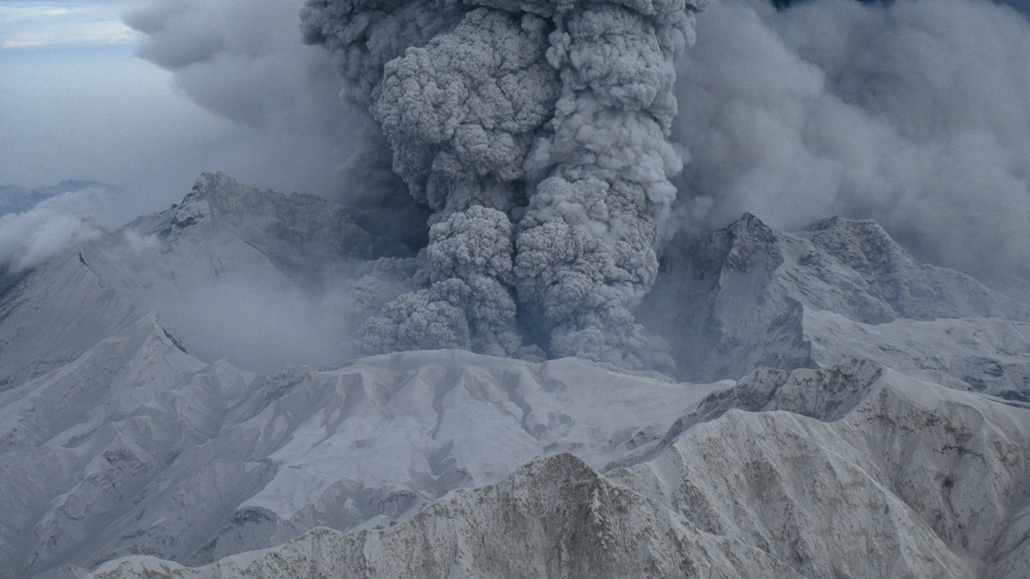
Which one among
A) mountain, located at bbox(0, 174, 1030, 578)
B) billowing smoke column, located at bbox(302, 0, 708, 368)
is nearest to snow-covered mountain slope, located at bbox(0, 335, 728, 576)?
mountain, located at bbox(0, 174, 1030, 578)

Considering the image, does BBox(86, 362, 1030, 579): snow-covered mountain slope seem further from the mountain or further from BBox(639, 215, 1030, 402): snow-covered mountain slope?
BBox(639, 215, 1030, 402): snow-covered mountain slope

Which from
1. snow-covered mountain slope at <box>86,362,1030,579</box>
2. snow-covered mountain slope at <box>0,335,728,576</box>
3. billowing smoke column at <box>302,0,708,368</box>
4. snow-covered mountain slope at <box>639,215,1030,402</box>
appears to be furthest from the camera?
billowing smoke column at <box>302,0,708,368</box>

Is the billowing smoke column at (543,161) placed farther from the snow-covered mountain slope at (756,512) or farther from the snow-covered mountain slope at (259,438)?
the snow-covered mountain slope at (756,512)

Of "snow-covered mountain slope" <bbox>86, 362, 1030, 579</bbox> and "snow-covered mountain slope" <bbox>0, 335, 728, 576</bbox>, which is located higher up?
"snow-covered mountain slope" <bbox>86, 362, 1030, 579</bbox>

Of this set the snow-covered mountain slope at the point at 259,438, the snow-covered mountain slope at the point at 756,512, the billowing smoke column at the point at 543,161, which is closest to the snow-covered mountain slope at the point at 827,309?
the billowing smoke column at the point at 543,161

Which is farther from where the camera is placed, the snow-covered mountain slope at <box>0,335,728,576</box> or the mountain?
the snow-covered mountain slope at <box>0,335,728,576</box>

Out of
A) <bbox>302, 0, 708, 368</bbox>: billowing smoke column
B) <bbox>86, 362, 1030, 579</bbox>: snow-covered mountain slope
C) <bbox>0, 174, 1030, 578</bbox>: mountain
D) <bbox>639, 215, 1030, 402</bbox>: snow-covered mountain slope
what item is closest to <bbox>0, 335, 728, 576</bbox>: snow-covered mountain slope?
<bbox>0, 174, 1030, 578</bbox>: mountain

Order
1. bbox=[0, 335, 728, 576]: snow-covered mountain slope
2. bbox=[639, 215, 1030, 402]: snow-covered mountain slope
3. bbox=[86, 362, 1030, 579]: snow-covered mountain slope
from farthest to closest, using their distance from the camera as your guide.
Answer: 1. bbox=[639, 215, 1030, 402]: snow-covered mountain slope
2. bbox=[0, 335, 728, 576]: snow-covered mountain slope
3. bbox=[86, 362, 1030, 579]: snow-covered mountain slope
